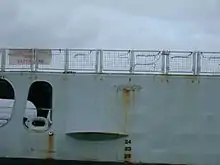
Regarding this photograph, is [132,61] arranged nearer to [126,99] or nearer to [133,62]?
[133,62]

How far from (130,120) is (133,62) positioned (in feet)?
5.63

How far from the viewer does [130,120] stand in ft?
38.8

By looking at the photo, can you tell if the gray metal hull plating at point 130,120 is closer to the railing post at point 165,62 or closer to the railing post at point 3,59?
the railing post at point 165,62

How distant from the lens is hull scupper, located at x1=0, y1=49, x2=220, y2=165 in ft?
38.5

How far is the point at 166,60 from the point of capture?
475 inches

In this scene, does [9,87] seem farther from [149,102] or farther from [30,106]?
[149,102]

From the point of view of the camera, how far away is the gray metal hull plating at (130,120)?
11742mm

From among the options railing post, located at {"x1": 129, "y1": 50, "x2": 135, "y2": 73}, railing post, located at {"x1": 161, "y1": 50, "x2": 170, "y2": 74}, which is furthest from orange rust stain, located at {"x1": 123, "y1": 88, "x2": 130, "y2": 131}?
railing post, located at {"x1": 161, "y1": 50, "x2": 170, "y2": 74}

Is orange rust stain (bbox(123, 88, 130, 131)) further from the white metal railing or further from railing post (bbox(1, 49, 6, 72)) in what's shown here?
railing post (bbox(1, 49, 6, 72))

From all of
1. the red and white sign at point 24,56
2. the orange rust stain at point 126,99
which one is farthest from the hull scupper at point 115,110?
the red and white sign at point 24,56

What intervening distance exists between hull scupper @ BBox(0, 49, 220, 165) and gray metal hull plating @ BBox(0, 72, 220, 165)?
0.03m

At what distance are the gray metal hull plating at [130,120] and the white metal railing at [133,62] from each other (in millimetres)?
210

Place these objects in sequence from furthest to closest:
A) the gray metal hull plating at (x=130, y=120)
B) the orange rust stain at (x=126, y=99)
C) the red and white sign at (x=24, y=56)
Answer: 1. the red and white sign at (x=24, y=56)
2. the orange rust stain at (x=126, y=99)
3. the gray metal hull plating at (x=130, y=120)

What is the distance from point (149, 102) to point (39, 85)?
3357 mm
